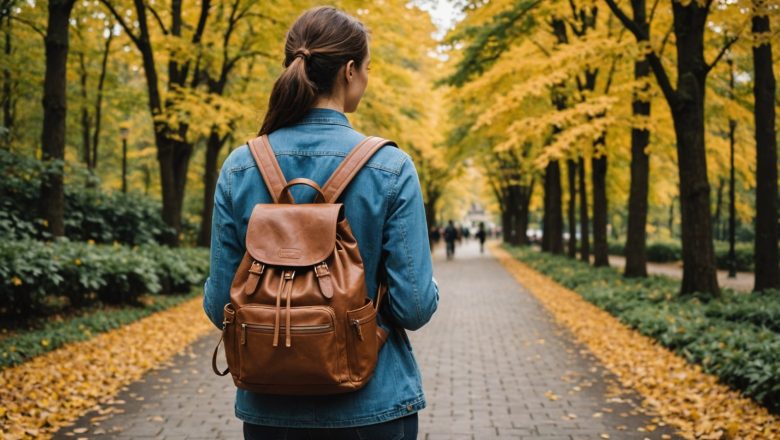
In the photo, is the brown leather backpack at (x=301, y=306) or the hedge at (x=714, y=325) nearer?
the brown leather backpack at (x=301, y=306)

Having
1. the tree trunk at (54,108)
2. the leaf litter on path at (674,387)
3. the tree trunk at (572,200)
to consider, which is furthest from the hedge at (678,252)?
the tree trunk at (54,108)

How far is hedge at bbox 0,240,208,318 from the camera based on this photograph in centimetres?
796

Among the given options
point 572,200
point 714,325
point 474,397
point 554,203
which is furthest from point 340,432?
point 554,203

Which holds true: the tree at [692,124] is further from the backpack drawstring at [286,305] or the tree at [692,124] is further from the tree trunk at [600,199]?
the backpack drawstring at [286,305]

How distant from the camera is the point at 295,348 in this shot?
1620 mm

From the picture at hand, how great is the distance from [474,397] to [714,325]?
394cm

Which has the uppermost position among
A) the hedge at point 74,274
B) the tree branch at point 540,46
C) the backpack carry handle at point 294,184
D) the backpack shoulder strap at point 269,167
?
the tree branch at point 540,46

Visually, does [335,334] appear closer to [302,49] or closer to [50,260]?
[302,49]

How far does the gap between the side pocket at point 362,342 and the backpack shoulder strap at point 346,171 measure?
0.30 meters

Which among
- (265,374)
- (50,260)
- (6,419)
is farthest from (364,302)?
(50,260)

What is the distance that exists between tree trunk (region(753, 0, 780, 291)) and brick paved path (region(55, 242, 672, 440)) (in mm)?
3947

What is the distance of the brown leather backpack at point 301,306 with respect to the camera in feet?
5.31

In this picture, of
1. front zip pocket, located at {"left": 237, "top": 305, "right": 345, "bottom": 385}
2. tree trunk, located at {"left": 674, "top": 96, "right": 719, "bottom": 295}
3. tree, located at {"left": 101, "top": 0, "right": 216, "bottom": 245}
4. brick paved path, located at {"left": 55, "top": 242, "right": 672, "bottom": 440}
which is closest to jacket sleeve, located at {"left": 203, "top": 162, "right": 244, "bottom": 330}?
front zip pocket, located at {"left": 237, "top": 305, "right": 345, "bottom": 385}

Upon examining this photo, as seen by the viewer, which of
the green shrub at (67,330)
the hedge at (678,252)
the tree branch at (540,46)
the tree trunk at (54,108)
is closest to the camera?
the green shrub at (67,330)
